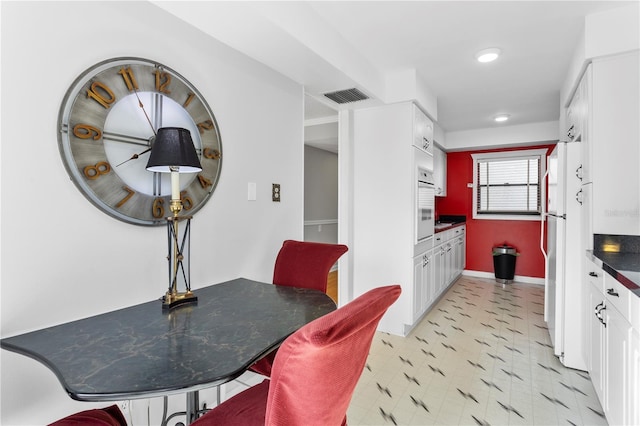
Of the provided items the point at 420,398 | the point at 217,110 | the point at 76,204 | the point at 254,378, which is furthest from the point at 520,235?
the point at 76,204

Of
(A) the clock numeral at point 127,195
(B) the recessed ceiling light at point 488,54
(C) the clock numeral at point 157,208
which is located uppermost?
(B) the recessed ceiling light at point 488,54

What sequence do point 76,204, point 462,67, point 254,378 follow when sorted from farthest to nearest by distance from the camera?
point 462,67 < point 254,378 < point 76,204

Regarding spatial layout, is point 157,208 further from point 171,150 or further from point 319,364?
point 319,364

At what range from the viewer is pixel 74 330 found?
47.3 inches

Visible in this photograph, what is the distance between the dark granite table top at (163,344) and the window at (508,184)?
5.06m

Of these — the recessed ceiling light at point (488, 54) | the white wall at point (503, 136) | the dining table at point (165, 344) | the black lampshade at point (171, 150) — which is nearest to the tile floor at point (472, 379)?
the dining table at point (165, 344)

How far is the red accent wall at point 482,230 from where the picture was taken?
5.42 metres

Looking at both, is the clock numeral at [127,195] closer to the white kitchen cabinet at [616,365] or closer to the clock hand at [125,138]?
the clock hand at [125,138]

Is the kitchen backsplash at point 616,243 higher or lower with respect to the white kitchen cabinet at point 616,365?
higher

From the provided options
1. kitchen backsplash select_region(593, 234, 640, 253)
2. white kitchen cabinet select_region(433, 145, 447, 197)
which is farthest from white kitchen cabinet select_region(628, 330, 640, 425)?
white kitchen cabinet select_region(433, 145, 447, 197)

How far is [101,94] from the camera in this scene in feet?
4.83

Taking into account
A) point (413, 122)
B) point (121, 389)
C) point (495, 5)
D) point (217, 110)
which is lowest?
point (121, 389)

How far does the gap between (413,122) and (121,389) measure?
3085 mm

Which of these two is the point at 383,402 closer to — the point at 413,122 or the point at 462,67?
the point at 413,122
